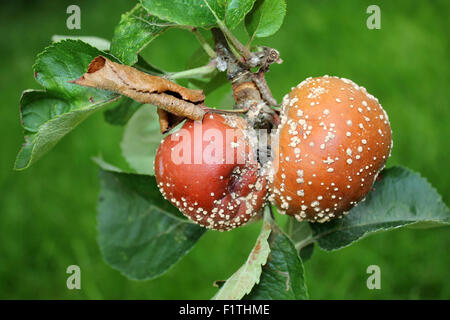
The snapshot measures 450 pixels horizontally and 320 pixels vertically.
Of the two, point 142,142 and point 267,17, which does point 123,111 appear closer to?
point 142,142

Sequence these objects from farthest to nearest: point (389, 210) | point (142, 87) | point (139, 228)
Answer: point (139, 228)
point (389, 210)
point (142, 87)

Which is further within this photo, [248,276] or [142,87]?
[248,276]

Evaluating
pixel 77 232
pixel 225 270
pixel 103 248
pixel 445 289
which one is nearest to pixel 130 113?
pixel 103 248

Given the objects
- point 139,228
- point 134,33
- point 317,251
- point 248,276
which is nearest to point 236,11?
point 134,33

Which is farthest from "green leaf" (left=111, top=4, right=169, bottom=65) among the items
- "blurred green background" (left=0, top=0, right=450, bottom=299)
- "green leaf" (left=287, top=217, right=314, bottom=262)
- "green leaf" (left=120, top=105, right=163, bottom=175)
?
"blurred green background" (left=0, top=0, right=450, bottom=299)

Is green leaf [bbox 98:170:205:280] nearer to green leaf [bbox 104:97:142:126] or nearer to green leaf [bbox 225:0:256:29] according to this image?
green leaf [bbox 104:97:142:126]

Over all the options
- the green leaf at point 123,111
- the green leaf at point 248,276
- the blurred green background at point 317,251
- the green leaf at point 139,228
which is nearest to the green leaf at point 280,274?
the green leaf at point 248,276
